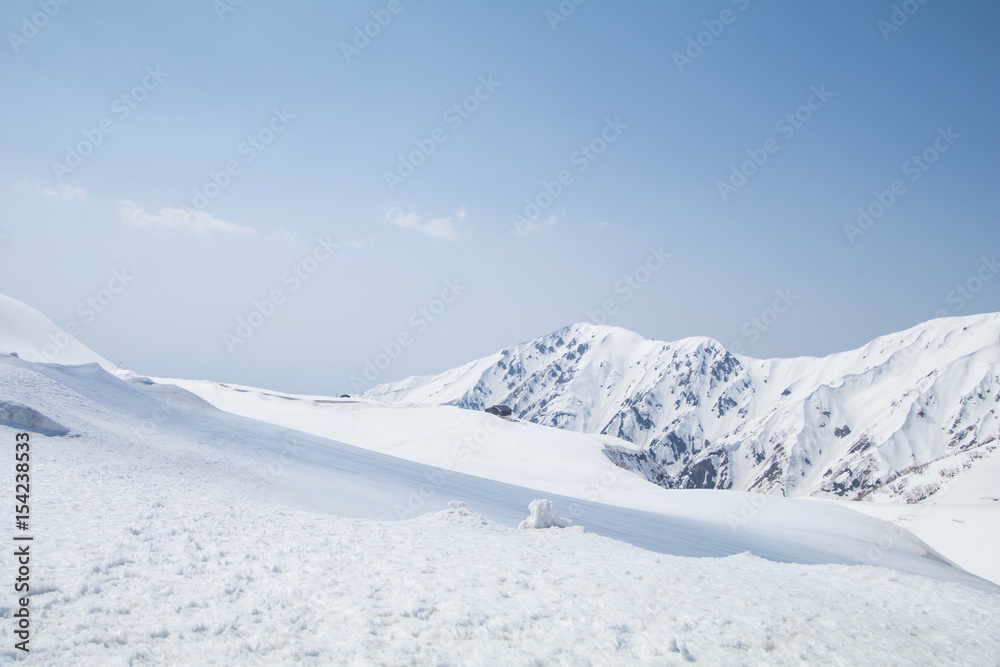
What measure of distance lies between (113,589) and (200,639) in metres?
2.38

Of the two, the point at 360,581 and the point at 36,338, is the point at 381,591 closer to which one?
the point at 360,581

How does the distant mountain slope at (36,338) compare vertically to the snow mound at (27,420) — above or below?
above

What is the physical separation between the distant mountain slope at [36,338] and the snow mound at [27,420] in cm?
3824

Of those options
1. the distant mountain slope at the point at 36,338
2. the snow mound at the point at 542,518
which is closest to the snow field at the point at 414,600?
the snow mound at the point at 542,518

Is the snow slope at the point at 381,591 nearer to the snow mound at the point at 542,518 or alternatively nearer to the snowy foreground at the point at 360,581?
the snowy foreground at the point at 360,581

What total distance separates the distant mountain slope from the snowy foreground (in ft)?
121

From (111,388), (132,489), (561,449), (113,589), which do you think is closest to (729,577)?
(113,589)

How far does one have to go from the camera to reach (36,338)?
55469 millimetres

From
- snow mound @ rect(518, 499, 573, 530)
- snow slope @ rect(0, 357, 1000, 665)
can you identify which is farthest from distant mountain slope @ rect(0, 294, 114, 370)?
snow mound @ rect(518, 499, 573, 530)

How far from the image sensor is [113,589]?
345 inches

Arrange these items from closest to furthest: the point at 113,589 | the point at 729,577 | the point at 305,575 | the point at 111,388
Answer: the point at 113,589, the point at 305,575, the point at 729,577, the point at 111,388

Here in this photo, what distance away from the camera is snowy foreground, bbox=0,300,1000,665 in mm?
7918

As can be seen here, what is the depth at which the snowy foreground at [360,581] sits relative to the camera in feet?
26.0

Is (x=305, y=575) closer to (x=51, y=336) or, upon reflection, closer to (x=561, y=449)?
(x=561, y=449)
